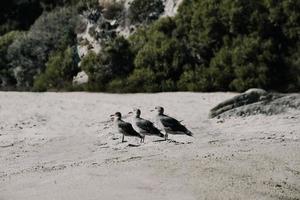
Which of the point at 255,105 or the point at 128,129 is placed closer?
the point at 128,129

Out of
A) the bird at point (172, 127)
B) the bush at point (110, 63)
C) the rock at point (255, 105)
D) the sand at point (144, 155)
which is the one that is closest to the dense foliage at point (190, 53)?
the bush at point (110, 63)

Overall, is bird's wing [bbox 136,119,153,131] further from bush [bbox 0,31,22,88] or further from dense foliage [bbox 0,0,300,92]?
bush [bbox 0,31,22,88]

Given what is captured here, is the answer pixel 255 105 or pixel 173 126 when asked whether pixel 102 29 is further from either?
pixel 173 126

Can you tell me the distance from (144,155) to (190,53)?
40.2ft

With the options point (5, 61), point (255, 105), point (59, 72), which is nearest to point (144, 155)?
point (255, 105)

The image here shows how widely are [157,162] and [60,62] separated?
16488 millimetres

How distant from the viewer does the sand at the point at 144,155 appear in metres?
13.6

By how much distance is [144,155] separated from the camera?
16625mm

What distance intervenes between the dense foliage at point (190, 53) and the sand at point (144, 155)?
246 cm

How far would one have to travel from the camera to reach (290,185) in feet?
47.4

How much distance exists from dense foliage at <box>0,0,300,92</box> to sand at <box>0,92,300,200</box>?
8.09 ft

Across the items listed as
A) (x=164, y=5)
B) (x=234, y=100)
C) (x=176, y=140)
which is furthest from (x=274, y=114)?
(x=164, y=5)

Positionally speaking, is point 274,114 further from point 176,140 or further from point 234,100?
point 176,140

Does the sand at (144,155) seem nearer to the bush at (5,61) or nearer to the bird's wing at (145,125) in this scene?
the bird's wing at (145,125)
